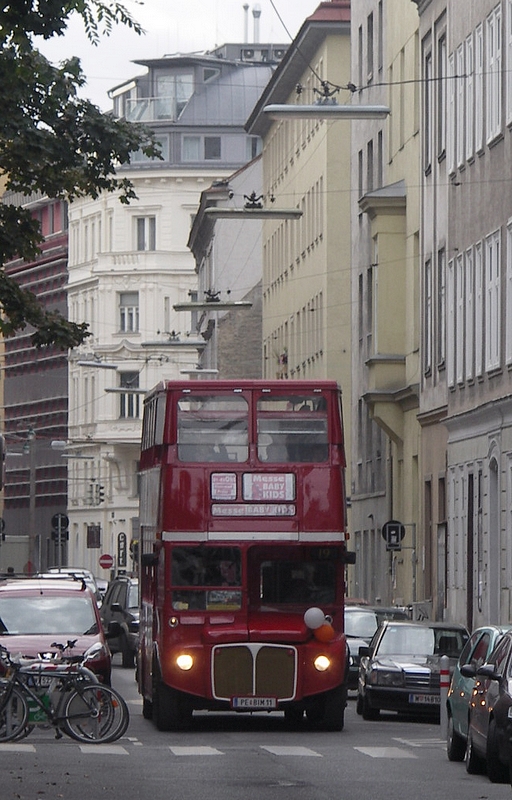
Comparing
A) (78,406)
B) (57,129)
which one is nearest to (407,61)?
(57,129)

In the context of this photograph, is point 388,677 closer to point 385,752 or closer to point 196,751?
point 385,752

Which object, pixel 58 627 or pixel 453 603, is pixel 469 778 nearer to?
pixel 58 627

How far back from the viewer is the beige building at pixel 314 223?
70.4 m

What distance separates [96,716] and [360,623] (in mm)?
15069

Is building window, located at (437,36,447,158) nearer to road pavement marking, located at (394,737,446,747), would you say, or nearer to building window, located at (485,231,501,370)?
building window, located at (485,231,501,370)

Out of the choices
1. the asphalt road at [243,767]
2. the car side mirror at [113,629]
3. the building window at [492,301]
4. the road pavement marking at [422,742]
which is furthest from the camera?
the building window at [492,301]

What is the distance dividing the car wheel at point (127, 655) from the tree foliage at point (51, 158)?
14331 millimetres

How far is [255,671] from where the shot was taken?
26406 mm

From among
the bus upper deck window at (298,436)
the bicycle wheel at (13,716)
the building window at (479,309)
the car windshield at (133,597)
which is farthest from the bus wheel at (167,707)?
the car windshield at (133,597)

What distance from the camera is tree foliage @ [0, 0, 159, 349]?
29.7 meters

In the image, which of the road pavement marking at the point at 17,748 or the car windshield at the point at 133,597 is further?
the car windshield at the point at 133,597

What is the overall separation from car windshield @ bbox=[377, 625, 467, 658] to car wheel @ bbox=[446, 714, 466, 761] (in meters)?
8.44

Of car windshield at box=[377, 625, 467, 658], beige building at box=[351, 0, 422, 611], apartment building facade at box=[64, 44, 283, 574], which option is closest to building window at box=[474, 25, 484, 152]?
beige building at box=[351, 0, 422, 611]

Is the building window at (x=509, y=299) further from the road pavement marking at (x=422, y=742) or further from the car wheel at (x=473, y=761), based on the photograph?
the car wheel at (x=473, y=761)
